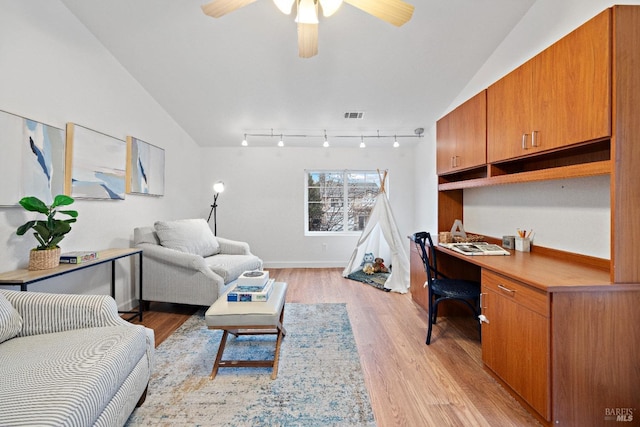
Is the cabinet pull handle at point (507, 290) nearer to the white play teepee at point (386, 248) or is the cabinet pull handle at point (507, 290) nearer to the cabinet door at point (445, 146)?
the cabinet door at point (445, 146)

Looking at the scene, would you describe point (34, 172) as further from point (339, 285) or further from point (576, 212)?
point (576, 212)

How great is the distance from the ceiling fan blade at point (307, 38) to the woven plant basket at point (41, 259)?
2.31 meters

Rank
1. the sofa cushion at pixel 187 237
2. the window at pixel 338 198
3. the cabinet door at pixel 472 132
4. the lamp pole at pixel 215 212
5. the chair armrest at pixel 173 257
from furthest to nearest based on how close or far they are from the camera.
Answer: the window at pixel 338 198 < the lamp pole at pixel 215 212 < the sofa cushion at pixel 187 237 < the chair armrest at pixel 173 257 < the cabinet door at pixel 472 132

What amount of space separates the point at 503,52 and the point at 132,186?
4.11 meters

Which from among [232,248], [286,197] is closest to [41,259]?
[232,248]

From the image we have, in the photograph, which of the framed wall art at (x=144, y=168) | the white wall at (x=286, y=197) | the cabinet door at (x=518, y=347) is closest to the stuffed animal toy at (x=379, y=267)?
the white wall at (x=286, y=197)

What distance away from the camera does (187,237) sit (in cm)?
335

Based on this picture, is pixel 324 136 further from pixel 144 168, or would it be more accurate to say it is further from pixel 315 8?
pixel 315 8

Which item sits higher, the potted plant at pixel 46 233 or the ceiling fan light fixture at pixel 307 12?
the ceiling fan light fixture at pixel 307 12

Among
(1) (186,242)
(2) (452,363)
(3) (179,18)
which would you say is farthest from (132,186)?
(2) (452,363)

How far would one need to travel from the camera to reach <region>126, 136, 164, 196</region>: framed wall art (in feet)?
10.6

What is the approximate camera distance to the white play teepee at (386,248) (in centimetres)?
391

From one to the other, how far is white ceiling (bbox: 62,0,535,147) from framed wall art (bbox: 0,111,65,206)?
1.15 m

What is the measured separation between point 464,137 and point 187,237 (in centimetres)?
314
